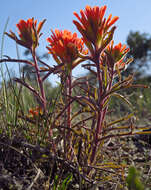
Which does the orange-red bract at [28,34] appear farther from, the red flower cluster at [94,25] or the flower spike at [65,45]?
the red flower cluster at [94,25]

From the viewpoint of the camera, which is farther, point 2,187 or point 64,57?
point 64,57

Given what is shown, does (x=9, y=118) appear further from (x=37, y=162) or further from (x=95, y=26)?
(x=95, y=26)

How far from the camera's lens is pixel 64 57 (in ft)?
2.72

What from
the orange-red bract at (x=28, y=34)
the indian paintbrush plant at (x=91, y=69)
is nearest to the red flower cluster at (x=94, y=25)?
the indian paintbrush plant at (x=91, y=69)

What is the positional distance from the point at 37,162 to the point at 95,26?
664 mm

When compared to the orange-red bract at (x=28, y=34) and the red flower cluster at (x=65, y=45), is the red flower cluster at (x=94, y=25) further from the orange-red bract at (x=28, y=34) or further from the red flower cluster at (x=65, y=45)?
the orange-red bract at (x=28, y=34)

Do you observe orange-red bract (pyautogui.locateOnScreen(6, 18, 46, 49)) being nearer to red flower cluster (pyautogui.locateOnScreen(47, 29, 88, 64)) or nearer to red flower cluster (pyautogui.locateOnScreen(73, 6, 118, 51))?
red flower cluster (pyautogui.locateOnScreen(47, 29, 88, 64))

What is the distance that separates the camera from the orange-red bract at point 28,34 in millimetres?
837

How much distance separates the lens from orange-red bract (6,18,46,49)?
0.84 metres

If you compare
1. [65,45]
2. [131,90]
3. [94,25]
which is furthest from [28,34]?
[131,90]

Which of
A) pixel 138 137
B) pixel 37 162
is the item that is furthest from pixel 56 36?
pixel 138 137

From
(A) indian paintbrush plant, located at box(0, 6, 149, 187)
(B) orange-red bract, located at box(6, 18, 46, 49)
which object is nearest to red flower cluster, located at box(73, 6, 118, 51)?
(A) indian paintbrush plant, located at box(0, 6, 149, 187)

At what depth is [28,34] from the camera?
849mm

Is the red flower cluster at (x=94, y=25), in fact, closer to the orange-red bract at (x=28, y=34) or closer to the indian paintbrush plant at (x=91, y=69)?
the indian paintbrush plant at (x=91, y=69)
